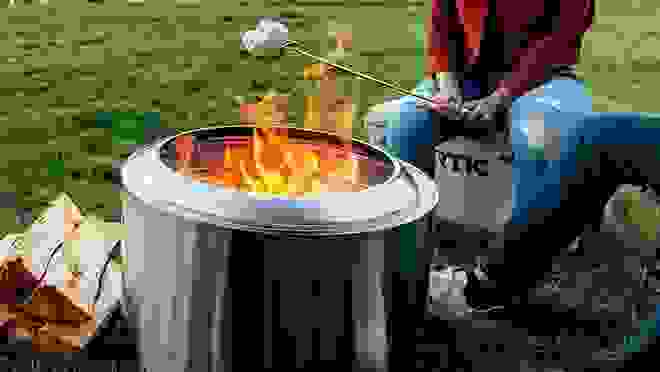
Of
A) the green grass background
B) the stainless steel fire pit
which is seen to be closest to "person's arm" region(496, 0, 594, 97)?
the green grass background

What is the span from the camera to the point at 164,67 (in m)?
5.50

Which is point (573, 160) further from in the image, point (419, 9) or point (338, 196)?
point (419, 9)

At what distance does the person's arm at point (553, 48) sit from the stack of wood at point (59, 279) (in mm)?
1143

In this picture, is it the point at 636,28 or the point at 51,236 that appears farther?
the point at 636,28

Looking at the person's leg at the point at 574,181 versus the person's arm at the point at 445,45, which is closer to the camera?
the person's leg at the point at 574,181

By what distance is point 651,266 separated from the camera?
101 inches

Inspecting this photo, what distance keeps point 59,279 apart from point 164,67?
3314mm

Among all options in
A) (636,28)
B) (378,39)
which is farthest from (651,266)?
(636,28)

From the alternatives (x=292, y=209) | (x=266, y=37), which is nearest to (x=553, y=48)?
(x=266, y=37)

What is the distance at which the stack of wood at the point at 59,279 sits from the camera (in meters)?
2.21

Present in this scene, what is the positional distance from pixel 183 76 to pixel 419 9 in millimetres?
2935

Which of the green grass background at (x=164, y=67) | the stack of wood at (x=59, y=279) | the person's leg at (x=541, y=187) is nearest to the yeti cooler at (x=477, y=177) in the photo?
the person's leg at (x=541, y=187)

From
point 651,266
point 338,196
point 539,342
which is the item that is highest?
point 338,196

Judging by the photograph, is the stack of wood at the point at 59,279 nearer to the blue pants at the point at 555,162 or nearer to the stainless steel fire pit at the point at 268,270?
the stainless steel fire pit at the point at 268,270
